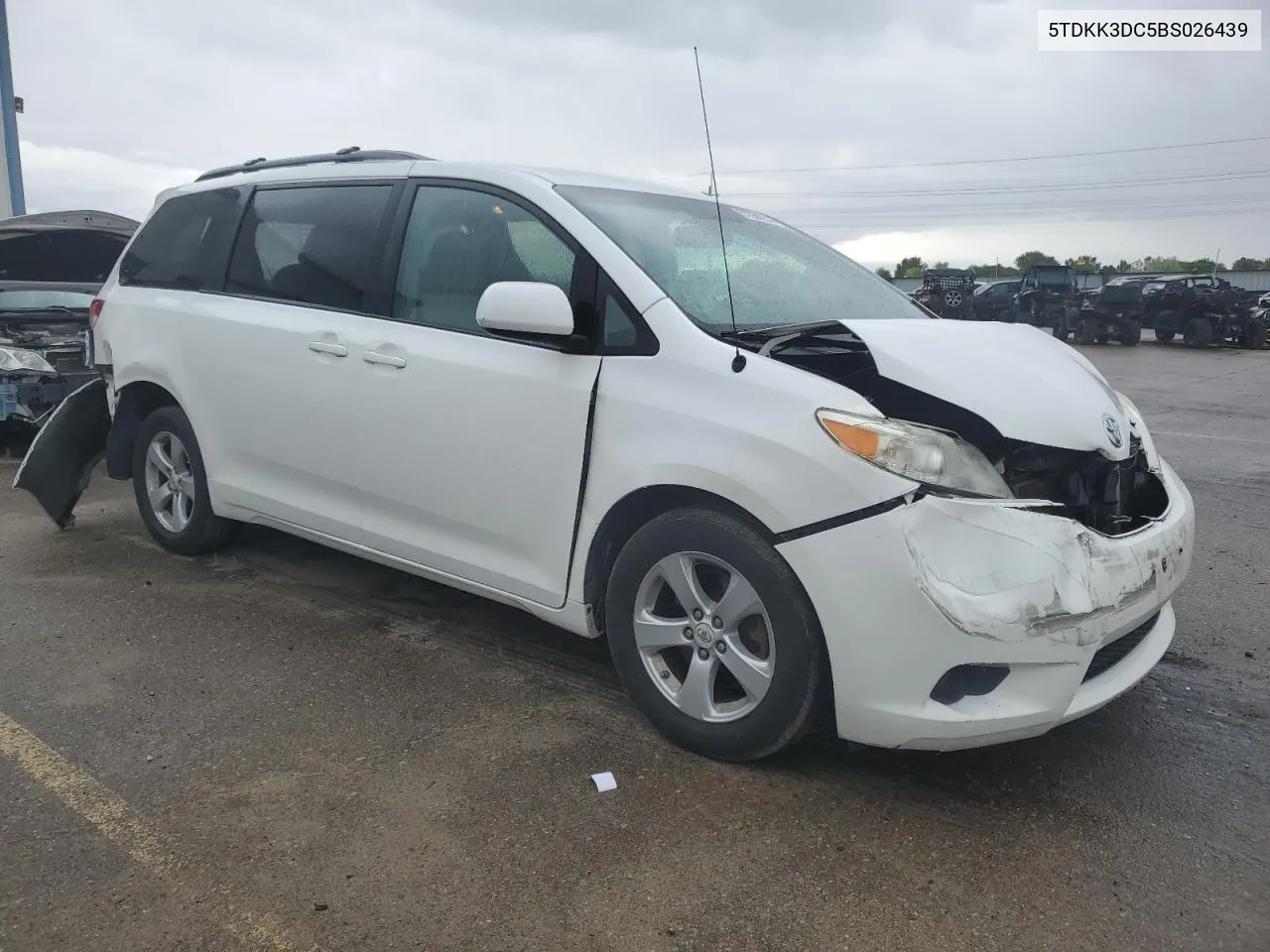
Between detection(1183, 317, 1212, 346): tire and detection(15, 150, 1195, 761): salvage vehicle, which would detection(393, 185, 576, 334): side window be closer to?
detection(15, 150, 1195, 761): salvage vehicle

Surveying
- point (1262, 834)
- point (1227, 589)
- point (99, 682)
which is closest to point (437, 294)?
point (99, 682)

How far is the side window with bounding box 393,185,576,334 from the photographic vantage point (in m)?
3.35

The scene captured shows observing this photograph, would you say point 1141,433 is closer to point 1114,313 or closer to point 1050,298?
point 1114,313

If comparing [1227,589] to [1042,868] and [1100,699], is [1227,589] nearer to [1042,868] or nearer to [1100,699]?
[1100,699]

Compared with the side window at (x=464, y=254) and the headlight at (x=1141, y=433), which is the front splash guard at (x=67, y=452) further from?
the headlight at (x=1141, y=433)

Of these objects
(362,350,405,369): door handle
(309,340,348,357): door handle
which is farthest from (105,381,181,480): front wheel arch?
(362,350,405,369): door handle

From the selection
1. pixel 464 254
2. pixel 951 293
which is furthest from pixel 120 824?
pixel 951 293

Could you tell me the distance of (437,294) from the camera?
11.8ft

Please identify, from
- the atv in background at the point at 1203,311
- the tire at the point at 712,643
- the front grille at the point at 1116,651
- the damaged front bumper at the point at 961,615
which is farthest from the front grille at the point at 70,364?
the atv in background at the point at 1203,311

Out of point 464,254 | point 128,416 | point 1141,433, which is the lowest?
point 128,416

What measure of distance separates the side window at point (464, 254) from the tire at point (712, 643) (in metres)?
0.94

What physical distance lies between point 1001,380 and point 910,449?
0.49 metres

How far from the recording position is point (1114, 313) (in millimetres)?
24328

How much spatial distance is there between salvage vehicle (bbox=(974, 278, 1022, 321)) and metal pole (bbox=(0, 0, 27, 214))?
2248 cm
